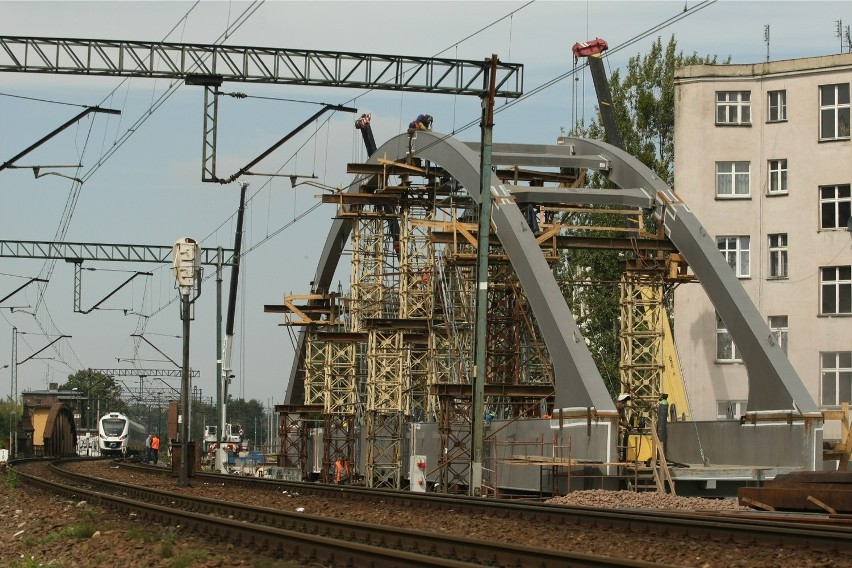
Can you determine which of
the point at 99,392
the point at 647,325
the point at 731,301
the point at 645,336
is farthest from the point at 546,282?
the point at 99,392

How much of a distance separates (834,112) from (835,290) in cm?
629

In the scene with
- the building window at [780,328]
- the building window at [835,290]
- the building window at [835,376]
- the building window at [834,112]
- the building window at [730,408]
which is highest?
the building window at [834,112]

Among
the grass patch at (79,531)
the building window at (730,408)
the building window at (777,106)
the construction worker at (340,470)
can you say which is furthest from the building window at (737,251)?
the grass patch at (79,531)

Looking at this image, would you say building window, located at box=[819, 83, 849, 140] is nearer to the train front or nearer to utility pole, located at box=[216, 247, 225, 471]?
utility pole, located at box=[216, 247, 225, 471]

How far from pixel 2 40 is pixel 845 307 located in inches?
1194

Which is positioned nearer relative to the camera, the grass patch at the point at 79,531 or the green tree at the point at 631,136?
the grass patch at the point at 79,531

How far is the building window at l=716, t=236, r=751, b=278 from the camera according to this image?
1921 inches

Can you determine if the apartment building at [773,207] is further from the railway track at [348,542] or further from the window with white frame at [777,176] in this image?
the railway track at [348,542]

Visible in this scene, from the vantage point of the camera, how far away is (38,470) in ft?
131

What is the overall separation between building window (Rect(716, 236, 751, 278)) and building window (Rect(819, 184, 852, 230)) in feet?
9.59

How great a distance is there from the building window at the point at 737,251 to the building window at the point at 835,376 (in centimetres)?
447

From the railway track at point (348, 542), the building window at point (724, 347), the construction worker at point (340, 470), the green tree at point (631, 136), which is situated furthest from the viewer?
the green tree at point (631, 136)

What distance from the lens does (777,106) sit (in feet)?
158

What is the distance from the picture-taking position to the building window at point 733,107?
Result: 48844 mm
